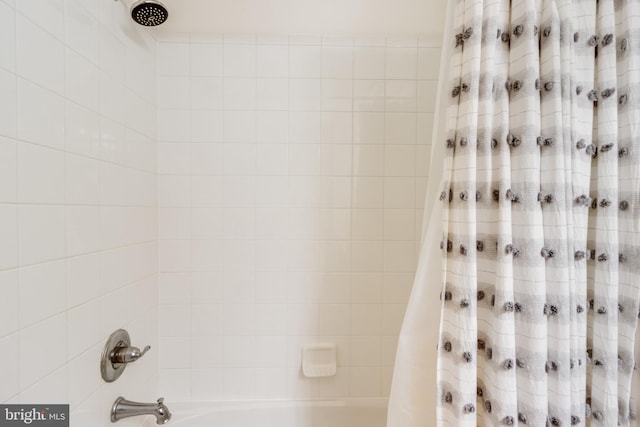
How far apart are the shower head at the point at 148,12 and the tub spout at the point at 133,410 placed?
4.08 ft

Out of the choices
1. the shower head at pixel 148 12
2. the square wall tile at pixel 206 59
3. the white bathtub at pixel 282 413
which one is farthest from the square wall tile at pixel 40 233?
the white bathtub at pixel 282 413

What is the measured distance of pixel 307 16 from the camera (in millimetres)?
1104

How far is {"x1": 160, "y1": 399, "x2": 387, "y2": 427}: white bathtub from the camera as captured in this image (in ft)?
3.59

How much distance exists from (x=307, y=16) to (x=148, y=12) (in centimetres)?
59

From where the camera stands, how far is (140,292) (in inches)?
39.4

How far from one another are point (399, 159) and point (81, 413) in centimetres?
136

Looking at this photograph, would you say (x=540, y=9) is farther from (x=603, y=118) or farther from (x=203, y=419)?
(x=203, y=419)

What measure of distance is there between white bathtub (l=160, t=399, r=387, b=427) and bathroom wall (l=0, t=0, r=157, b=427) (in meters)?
0.20

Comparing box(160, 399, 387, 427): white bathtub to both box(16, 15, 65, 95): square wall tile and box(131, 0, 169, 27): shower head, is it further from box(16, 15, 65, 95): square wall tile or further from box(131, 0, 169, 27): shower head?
box(131, 0, 169, 27): shower head

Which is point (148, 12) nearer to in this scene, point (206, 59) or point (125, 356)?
point (206, 59)

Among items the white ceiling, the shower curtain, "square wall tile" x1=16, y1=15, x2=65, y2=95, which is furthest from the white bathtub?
the white ceiling

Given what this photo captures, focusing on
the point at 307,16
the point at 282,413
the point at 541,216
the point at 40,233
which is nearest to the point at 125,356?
the point at 40,233

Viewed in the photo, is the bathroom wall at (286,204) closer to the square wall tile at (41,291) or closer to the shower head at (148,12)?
the shower head at (148,12)

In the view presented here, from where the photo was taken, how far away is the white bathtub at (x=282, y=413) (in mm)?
1096
